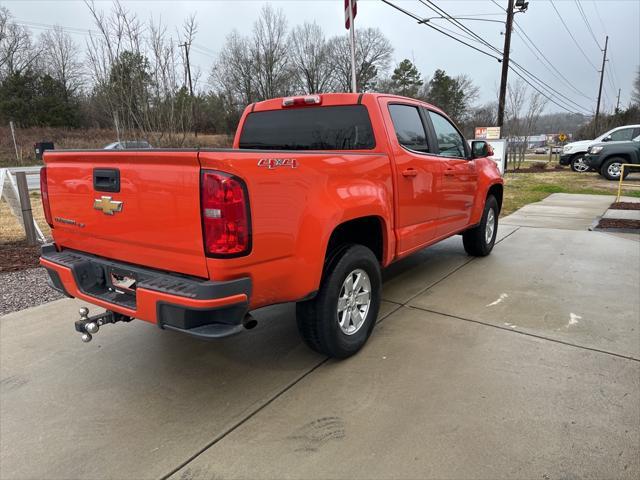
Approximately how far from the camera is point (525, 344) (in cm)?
338

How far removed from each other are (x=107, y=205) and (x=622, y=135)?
20.0 metres

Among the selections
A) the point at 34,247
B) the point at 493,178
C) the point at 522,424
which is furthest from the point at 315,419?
the point at 34,247

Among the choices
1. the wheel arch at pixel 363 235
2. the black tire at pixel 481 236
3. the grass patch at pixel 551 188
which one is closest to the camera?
the wheel arch at pixel 363 235

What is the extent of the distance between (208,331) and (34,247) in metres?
5.45

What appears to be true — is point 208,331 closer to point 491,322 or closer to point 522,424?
point 522,424

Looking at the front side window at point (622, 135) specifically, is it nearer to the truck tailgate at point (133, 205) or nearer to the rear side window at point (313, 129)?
the rear side window at point (313, 129)

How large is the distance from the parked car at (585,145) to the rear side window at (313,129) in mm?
17579

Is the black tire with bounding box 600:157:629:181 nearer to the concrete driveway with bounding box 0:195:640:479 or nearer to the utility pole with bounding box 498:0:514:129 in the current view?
the utility pole with bounding box 498:0:514:129

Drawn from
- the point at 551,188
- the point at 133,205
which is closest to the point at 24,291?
the point at 133,205

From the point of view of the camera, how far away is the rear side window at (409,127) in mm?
3830

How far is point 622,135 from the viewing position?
1692cm

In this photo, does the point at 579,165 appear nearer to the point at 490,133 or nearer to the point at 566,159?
the point at 566,159

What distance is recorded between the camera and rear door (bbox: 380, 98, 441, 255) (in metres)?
3.65

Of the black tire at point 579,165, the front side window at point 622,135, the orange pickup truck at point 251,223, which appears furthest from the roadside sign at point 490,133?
the orange pickup truck at point 251,223
